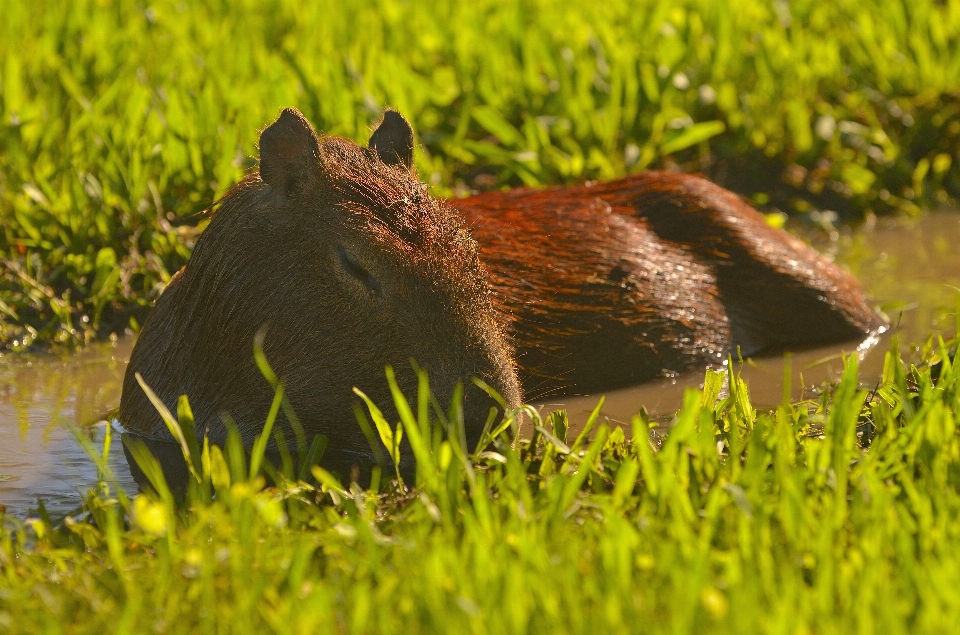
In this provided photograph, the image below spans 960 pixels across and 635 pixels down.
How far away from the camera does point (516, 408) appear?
3375mm

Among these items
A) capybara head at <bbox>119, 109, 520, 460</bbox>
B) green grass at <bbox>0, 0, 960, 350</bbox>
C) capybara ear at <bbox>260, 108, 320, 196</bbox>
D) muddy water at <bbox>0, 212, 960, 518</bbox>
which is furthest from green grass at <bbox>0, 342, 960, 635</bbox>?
green grass at <bbox>0, 0, 960, 350</bbox>

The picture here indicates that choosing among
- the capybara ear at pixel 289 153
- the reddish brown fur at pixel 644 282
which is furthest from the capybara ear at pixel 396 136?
the reddish brown fur at pixel 644 282

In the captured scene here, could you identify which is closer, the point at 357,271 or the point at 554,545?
the point at 554,545

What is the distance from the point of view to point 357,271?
360 centimetres

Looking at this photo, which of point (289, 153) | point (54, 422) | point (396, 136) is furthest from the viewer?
point (54, 422)

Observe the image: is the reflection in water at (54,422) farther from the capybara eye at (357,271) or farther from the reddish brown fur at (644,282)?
the reddish brown fur at (644,282)

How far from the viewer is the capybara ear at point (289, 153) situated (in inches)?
146

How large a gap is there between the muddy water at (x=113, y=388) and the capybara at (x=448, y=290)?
0.14m

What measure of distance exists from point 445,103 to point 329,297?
2996 mm

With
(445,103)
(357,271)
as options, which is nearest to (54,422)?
(357,271)

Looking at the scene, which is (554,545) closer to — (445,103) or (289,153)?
(289,153)

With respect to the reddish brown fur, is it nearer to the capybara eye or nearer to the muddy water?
the muddy water

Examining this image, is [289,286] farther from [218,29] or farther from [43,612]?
[218,29]

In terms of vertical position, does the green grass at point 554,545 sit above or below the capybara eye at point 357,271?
below
